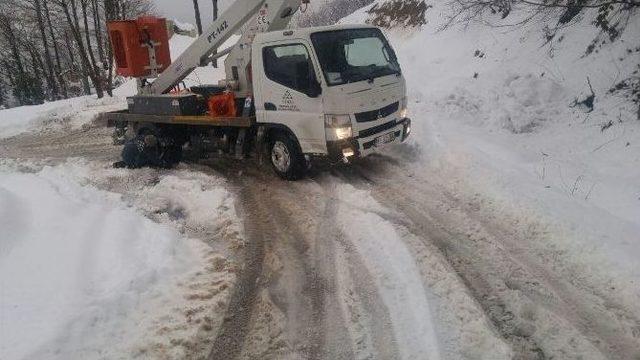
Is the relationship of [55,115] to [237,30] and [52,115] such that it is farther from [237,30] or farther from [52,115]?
[237,30]

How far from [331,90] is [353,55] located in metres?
0.93

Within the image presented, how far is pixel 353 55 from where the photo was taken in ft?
23.3

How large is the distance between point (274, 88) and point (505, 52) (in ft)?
26.6

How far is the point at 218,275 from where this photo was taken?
480cm

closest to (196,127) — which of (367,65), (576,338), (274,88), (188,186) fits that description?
(188,186)

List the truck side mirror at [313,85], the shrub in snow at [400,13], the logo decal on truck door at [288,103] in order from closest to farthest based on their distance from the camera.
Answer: the truck side mirror at [313,85]
the logo decal on truck door at [288,103]
the shrub in snow at [400,13]

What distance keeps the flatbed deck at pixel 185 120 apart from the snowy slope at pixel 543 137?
2886 mm

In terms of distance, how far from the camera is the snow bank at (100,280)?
370 cm

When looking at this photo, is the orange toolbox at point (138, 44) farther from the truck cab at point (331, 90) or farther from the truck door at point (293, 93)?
the truck door at point (293, 93)

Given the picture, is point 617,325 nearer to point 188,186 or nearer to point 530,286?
point 530,286

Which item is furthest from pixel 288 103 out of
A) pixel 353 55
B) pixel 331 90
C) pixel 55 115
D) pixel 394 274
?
pixel 55 115

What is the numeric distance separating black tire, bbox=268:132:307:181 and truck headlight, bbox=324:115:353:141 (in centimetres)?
83


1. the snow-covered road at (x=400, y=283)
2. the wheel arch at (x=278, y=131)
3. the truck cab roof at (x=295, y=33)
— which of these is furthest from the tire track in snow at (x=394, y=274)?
the truck cab roof at (x=295, y=33)

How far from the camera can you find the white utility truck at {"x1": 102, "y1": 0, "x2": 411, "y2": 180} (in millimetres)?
6707
